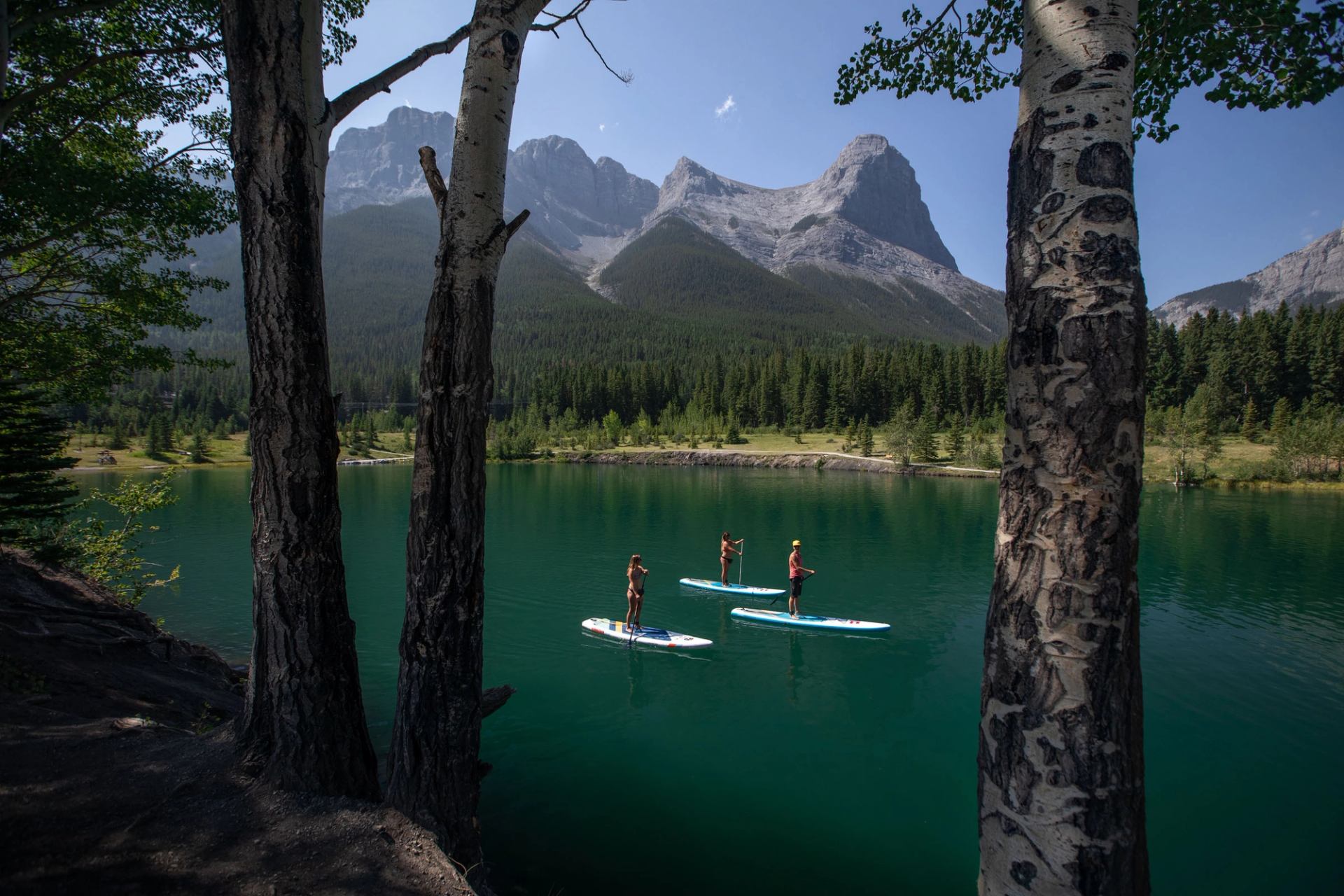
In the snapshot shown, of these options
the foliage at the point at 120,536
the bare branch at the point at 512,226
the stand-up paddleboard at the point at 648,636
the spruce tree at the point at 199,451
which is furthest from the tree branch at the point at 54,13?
the spruce tree at the point at 199,451

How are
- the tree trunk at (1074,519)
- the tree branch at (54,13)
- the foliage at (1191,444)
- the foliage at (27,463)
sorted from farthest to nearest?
the foliage at (1191,444), the foliage at (27,463), the tree branch at (54,13), the tree trunk at (1074,519)

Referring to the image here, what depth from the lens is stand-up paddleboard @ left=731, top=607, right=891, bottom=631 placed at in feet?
Result: 59.6

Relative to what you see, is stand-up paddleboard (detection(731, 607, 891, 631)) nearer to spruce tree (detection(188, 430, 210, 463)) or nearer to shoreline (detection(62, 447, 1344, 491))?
shoreline (detection(62, 447, 1344, 491))

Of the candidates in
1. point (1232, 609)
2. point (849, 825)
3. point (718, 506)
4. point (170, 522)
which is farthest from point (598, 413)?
point (849, 825)

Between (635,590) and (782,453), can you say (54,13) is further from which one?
(782,453)

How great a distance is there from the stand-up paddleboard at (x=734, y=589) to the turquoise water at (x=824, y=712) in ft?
1.42

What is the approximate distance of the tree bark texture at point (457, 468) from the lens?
4.21 metres

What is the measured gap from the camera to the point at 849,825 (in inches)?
370

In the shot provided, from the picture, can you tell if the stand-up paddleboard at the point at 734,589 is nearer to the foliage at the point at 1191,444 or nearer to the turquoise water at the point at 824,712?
the turquoise water at the point at 824,712

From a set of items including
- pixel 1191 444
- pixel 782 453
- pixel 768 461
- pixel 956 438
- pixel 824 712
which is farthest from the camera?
pixel 782 453

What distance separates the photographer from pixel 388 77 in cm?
522

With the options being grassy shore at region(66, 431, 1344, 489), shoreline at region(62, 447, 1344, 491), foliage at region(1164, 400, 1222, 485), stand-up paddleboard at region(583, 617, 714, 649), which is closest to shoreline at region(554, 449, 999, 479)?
shoreline at region(62, 447, 1344, 491)

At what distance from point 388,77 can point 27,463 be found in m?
10.2

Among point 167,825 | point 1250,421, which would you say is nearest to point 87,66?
point 167,825
